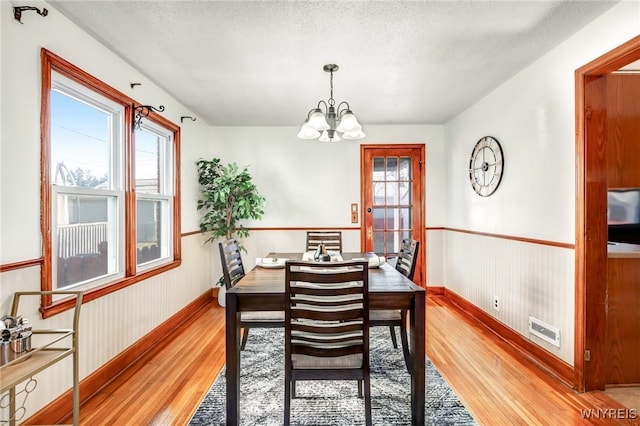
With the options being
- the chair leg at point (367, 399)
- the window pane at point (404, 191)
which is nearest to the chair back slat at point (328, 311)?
the chair leg at point (367, 399)

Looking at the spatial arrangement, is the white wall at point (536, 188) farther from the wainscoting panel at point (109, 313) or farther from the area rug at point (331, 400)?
the wainscoting panel at point (109, 313)

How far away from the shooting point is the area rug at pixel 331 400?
2.00m

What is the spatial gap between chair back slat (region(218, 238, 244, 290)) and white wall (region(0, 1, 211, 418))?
2.75 ft

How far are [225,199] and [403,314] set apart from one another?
8.60 feet

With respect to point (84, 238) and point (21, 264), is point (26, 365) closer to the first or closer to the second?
point (21, 264)

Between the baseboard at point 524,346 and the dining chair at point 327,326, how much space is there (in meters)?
1.62

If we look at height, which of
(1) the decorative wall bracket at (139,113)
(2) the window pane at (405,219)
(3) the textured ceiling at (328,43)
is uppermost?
(3) the textured ceiling at (328,43)

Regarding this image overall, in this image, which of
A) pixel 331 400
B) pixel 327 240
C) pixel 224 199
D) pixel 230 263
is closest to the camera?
pixel 331 400

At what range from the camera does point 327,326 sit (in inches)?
69.0

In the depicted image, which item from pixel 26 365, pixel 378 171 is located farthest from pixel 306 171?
pixel 26 365

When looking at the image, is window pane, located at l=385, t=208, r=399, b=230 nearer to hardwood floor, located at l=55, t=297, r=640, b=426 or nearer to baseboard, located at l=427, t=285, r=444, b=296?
baseboard, located at l=427, t=285, r=444, b=296

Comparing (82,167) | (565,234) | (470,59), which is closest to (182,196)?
(82,167)

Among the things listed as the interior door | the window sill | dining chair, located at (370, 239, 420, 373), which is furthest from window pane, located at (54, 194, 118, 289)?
the interior door

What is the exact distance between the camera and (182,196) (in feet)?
12.8
